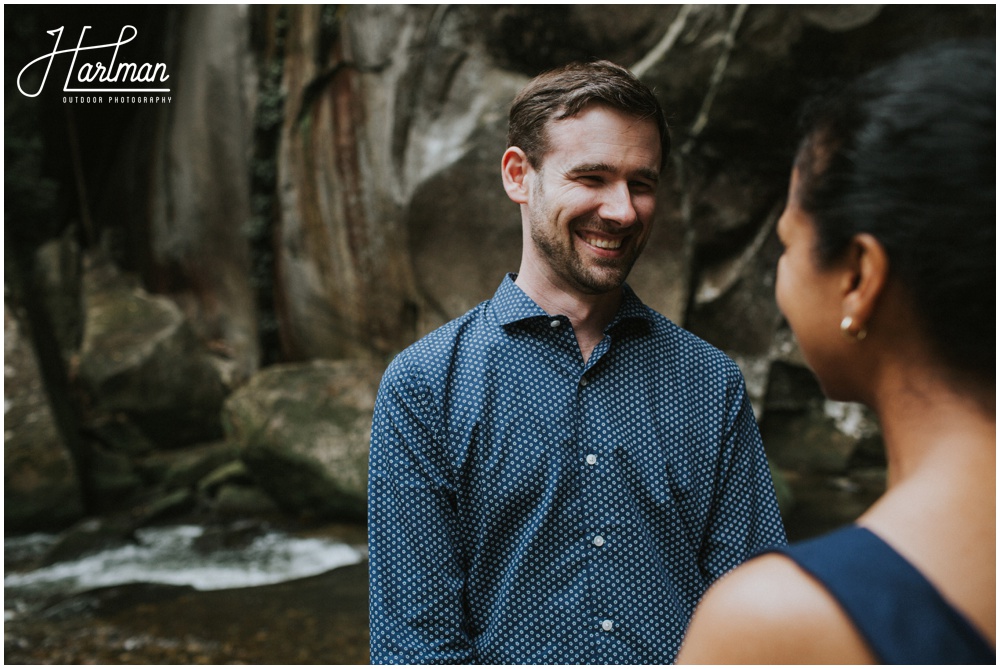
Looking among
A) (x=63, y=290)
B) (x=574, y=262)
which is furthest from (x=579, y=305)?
(x=63, y=290)

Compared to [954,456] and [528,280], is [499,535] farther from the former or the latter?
[954,456]

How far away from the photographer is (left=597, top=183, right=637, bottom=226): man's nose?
1782mm

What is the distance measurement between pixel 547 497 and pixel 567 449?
0.11m

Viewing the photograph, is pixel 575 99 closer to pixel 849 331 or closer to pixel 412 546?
pixel 412 546

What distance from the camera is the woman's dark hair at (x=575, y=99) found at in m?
1.81

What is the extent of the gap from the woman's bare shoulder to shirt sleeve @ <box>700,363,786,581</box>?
997 mm

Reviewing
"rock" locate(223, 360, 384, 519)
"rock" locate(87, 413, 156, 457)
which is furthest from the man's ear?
"rock" locate(87, 413, 156, 457)

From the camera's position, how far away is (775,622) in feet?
2.37

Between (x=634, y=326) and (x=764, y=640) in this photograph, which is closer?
(x=764, y=640)

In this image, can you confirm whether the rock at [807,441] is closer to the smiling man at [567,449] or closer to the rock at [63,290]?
the smiling man at [567,449]

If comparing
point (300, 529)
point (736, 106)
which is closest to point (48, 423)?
point (300, 529)

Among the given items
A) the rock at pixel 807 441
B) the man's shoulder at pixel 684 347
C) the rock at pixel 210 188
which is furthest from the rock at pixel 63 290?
the man's shoulder at pixel 684 347

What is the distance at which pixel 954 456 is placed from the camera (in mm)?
770

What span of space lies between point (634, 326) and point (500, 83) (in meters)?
4.88
